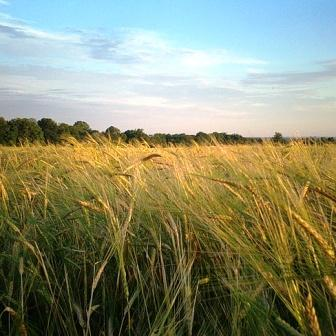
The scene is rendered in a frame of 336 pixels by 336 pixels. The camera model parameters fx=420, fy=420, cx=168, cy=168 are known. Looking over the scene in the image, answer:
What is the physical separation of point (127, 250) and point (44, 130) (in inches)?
1208

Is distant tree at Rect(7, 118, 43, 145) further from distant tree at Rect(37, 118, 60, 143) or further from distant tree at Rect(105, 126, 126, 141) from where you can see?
distant tree at Rect(105, 126, 126, 141)

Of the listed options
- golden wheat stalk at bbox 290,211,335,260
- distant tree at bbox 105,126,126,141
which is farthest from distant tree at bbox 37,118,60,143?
golden wheat stalk at bbox 290,211,335,260

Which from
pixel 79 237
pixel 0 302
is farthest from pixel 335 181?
pixel 0 302

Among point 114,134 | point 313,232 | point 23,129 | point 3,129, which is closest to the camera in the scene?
point 313,232

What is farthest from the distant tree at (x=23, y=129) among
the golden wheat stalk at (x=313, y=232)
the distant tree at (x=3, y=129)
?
the golden wheat stalk at (x=313, y=232)

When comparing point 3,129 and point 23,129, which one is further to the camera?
point 23,129

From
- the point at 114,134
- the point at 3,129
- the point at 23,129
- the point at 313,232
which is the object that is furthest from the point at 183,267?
the point at 3,129

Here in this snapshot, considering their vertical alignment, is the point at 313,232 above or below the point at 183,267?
above

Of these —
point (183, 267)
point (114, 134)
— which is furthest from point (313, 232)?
point (114, 134)

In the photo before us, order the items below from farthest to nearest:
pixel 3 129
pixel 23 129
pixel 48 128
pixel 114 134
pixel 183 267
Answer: pixel 48 128
pixel 23 129
pixel 3 129
pixel 114 134
pixel 183 267

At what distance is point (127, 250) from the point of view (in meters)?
1.46

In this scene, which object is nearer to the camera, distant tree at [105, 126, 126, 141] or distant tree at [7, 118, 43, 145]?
distant tree at [105, 126, 126, 141]

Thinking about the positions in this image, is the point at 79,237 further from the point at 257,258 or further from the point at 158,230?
the point at 257,258

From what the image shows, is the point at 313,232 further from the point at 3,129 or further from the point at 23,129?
the point at 3,129
